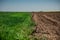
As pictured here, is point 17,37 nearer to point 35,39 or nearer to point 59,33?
point 35,39

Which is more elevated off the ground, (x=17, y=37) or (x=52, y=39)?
(x=17, y=37)

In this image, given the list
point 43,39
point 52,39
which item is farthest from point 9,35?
point 52,39

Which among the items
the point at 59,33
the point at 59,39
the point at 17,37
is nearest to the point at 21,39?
the point at 17,37

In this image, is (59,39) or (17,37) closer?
(17,37)

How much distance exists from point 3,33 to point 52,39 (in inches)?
64.5

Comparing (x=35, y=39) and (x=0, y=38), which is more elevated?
(x=0, y=38)

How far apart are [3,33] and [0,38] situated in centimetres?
16

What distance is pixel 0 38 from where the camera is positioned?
9.94 ft

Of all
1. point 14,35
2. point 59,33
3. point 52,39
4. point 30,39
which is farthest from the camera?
point 59,33

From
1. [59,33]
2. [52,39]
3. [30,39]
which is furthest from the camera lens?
[59,33]

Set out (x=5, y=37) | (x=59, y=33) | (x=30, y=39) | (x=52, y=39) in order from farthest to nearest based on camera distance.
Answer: (x=59, y=33) < (x=52, y=39) < (x=30, y=39) < (x=5, y=37)

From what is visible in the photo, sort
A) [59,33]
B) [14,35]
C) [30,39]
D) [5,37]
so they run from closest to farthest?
1. [5,37]
2. [14,35]
3. [30,39]
4. [59,33]

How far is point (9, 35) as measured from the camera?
3090mm

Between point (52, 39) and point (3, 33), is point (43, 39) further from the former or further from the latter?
point (3, 33)
